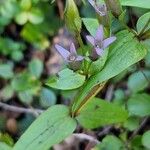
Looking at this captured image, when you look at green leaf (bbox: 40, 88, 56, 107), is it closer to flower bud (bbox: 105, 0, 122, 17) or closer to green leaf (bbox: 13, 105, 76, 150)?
green leaf (bbox: 13, 105, 76, 150)

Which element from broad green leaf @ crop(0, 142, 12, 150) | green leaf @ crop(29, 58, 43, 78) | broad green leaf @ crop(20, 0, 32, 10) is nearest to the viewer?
broad green leaf @ crop(0, 142, 12, 150)

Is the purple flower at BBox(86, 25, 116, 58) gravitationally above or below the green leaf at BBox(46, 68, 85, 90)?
above

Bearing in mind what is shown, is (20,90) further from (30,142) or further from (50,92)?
(30,142)

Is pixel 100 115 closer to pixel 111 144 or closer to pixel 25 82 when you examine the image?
pixel 111 144

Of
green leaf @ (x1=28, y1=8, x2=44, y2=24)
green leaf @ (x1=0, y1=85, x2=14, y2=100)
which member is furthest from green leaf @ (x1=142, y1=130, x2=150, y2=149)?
green leaf @ (x1=28, y1=8, x2=44, y2=24)

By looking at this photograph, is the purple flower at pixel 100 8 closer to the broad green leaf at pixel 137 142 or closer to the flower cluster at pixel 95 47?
the flower cluster at pixel 95 47

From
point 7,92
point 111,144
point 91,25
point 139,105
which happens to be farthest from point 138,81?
point 7,92

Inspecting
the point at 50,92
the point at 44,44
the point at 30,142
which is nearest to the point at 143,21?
the point at 30,142
